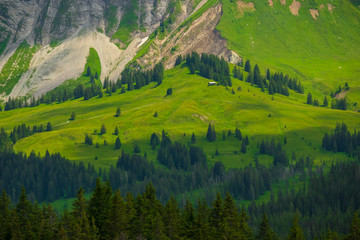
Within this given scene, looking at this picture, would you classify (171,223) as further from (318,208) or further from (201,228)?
(318,208)

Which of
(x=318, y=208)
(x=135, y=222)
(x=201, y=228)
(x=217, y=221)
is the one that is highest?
(x=217, y=221)

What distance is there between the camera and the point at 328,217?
6762 inches

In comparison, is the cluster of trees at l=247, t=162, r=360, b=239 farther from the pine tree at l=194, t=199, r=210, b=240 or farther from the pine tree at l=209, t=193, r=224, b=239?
the pine tree at l=194, t=199, r=210, b=240

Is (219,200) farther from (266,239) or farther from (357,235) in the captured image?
(357,235)

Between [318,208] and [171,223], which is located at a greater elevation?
[171,223]

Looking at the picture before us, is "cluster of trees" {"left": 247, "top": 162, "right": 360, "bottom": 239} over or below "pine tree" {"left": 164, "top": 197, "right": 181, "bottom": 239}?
below

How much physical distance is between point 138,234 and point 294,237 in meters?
23.9

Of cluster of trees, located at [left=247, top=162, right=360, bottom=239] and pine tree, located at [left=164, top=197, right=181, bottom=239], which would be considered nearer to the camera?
pine tree, located at [left=164, top=197, right=181, bottom=239]

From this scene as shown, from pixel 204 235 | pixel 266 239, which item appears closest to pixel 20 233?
pixel 204 235

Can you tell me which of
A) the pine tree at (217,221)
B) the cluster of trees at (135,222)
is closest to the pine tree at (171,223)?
the cluster of trees at (135,222)

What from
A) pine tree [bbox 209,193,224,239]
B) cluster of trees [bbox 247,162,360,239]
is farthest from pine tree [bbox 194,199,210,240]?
cluster of trees [bbox 247,162,360,239]

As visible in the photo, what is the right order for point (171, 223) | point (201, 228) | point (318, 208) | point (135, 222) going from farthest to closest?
point (318, 208) < point (135, 222) < point (171, 223) < point (201, 228)

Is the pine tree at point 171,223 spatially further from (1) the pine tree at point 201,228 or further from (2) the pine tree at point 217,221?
(2) the pine tree at point 217,221

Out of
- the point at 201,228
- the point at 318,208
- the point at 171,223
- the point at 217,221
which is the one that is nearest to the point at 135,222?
the point at 171,223
